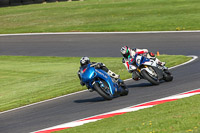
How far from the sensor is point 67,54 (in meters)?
27.7

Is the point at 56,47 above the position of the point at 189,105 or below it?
below

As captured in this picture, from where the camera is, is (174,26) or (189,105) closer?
(189,105)

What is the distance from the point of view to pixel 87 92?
1659cm

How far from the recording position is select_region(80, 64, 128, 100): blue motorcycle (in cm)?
1358

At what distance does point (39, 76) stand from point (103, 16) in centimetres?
2151

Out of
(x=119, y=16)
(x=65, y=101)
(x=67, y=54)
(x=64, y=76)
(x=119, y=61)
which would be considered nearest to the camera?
(x=65, y=101)

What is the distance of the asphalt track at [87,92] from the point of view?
13047 mm

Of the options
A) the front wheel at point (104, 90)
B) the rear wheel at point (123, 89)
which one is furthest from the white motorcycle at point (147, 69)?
the front wheel at point (104, 90)

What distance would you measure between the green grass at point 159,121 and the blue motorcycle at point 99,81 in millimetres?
2775

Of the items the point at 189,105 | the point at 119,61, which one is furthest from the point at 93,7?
the point at 189,105

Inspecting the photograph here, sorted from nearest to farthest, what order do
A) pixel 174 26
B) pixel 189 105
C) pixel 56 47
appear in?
pixel 189 105
pixel 56 47
pixel 174 26

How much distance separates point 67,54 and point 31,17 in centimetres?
1937

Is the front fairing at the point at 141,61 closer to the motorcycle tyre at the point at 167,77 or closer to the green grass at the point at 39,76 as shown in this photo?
the motorcycle tyre at the point at 167,77

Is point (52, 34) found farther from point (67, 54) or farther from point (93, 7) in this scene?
point (93, 7)
